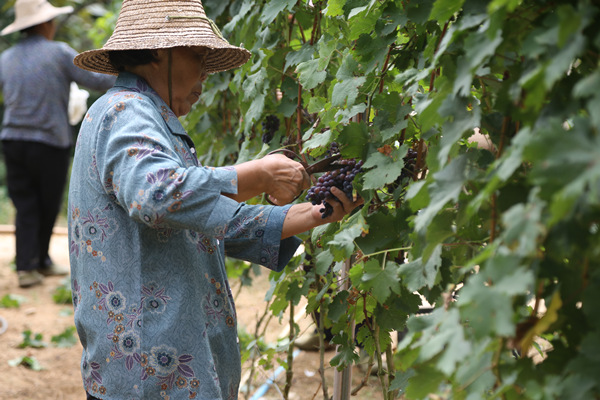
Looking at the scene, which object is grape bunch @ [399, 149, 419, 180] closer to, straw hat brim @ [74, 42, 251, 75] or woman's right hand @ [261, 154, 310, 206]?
woman's right hand @ [261, 154, 310, 206]

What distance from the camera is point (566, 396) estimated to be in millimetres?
889

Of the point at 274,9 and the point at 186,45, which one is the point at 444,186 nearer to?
the point at 186,45

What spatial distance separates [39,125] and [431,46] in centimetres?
455

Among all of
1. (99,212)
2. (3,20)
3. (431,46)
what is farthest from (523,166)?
(3,20)

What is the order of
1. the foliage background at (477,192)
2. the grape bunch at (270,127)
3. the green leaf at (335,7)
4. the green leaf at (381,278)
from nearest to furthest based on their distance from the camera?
the foliage background at (477,192)
the green leaf at (381,278)
the green leaf at (335,7)
the grape bunch at (270,127)

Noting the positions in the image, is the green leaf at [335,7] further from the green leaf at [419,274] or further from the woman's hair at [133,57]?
the green leaf at [419,274]

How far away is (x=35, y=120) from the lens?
17.6 ft

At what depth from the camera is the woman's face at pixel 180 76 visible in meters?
1.84

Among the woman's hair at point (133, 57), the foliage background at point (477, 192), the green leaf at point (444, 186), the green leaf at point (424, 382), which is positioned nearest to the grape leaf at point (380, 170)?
the foliage background at point (477, 192)

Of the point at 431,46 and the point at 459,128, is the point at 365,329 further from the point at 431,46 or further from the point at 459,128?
the point at 459,128

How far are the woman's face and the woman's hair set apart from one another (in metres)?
0.02

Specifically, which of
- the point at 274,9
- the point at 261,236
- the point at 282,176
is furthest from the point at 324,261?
the point at 274,9

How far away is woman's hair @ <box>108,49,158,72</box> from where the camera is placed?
1818 millimetres

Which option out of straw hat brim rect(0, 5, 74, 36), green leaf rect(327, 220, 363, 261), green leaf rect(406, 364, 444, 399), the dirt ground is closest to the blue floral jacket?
green leaf rect(327, 220, 363, 261)
